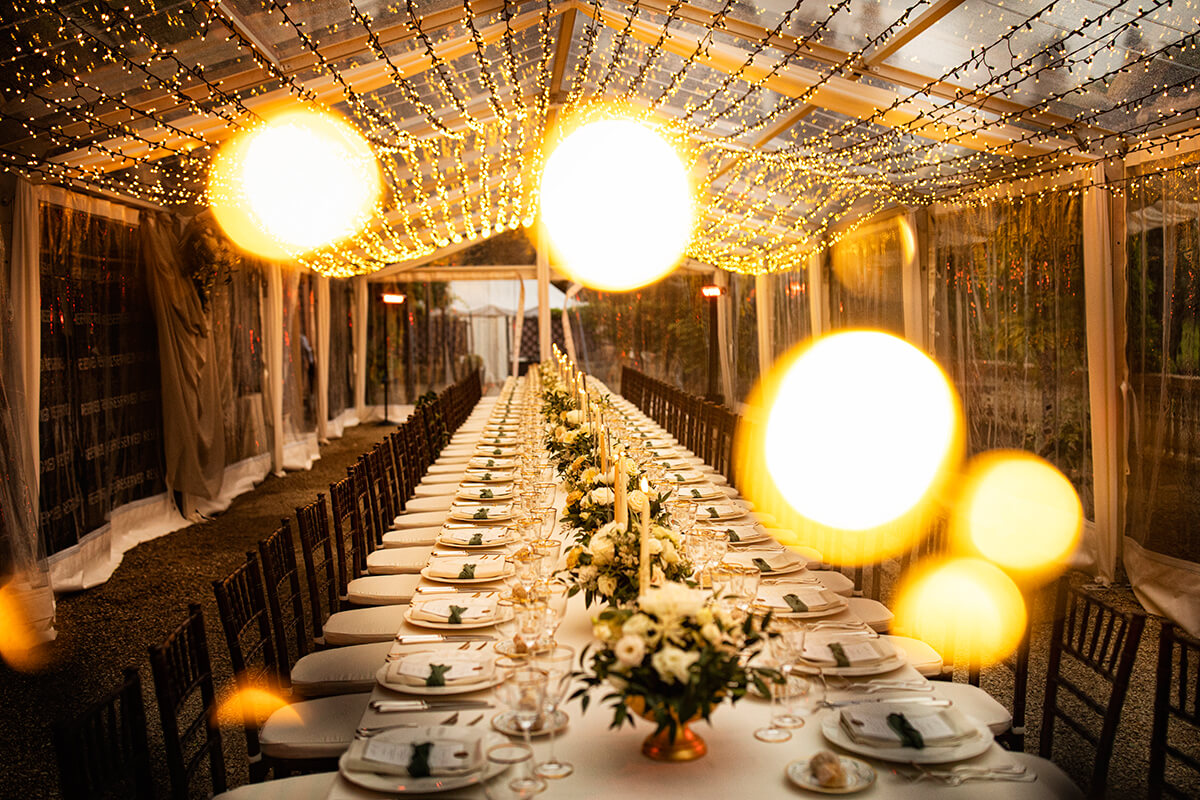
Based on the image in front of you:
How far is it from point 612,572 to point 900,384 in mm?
5944

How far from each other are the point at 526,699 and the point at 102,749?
83 cm

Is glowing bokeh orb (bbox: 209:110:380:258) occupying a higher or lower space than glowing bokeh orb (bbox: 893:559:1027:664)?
higher

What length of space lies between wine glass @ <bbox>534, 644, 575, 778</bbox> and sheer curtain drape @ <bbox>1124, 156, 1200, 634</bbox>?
3835mm

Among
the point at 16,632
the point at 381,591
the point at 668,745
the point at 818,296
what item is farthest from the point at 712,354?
the point at 668,745

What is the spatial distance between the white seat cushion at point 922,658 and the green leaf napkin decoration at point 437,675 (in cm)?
115

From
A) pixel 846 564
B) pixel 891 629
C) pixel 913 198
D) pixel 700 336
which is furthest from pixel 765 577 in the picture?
pixel 700 336

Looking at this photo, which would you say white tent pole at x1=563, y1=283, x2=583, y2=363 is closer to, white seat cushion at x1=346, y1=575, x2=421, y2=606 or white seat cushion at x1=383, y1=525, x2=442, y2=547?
white seat cushion at x1=383, y1=525, x2=442, y2=547

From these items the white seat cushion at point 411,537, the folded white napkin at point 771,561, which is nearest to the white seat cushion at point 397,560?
the white seat cushion at point 411,537

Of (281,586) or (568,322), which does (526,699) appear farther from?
(568,322)

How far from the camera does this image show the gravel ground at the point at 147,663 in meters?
3.00

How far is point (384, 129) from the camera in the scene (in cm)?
675

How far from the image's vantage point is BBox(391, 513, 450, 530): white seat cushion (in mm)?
4199

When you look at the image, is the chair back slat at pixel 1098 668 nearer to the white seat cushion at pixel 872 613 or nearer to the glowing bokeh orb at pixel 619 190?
the white seat cushion at pixel 872 613

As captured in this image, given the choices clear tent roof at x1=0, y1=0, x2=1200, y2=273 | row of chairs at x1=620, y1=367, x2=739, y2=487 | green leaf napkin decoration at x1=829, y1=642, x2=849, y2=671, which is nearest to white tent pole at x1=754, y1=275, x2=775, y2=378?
row of chairs at x1=620, y1=367, x2=739, y2=487
